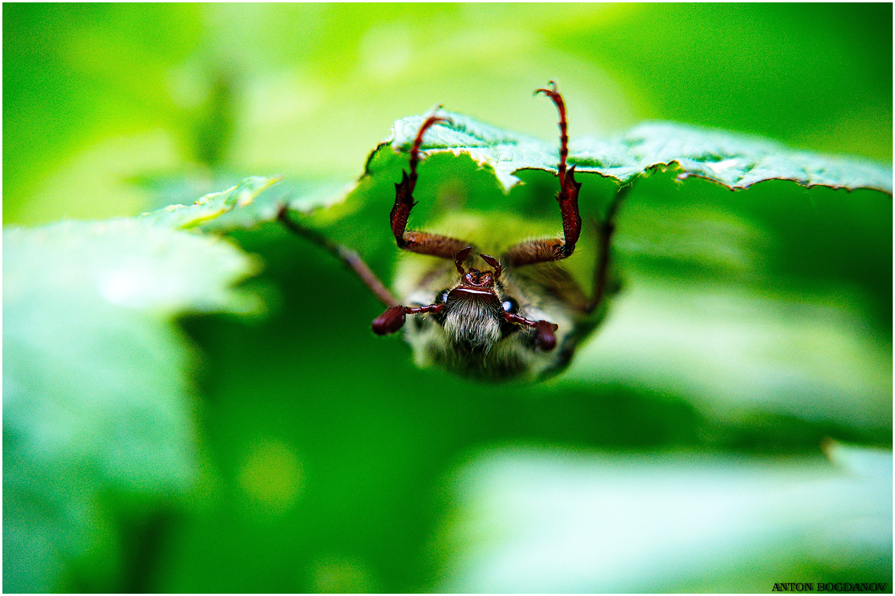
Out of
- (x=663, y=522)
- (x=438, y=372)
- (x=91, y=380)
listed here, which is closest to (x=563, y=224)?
(x=438, y=372)

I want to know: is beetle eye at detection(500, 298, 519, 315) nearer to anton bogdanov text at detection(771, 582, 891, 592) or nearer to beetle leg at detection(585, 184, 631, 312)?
beetle leg at detection(585, 184, 631, 312)

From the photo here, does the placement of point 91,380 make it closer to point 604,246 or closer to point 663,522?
point 604,246

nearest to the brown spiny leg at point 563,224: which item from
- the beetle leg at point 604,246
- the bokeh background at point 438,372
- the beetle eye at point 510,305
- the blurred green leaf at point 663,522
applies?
the beetle eye at point 510,305

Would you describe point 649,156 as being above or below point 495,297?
above

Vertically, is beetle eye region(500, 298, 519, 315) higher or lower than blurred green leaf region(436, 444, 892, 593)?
higher

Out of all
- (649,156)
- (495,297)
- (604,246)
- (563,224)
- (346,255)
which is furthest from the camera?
(346,255)

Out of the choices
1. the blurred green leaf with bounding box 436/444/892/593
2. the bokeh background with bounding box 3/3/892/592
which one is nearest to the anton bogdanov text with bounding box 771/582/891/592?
the blurred green leaf with bounding box 436/444/892/593

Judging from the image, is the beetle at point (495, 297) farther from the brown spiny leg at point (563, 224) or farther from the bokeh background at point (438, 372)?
the bokeh background at point (438, 372)
